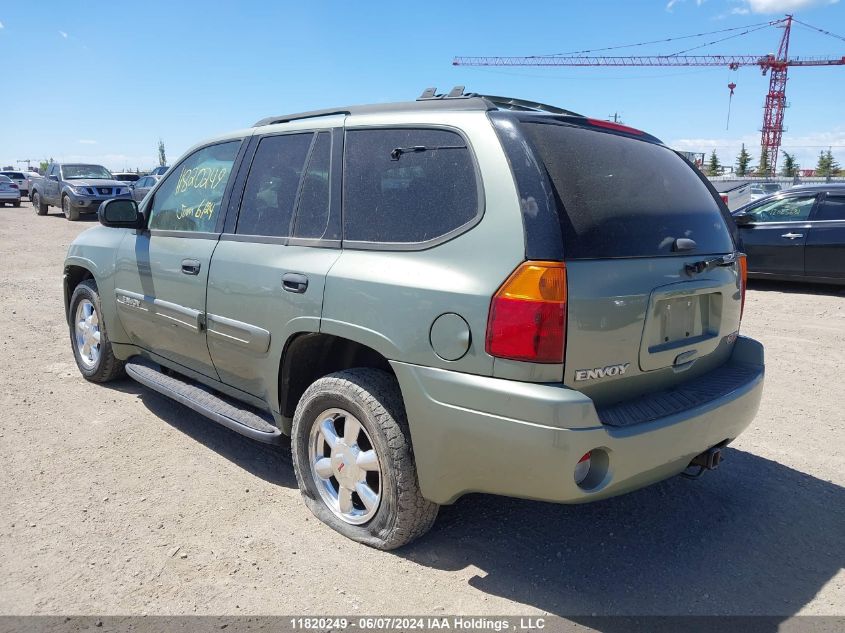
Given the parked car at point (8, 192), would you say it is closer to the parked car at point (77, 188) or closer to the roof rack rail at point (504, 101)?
the parked car at point (77, 188)

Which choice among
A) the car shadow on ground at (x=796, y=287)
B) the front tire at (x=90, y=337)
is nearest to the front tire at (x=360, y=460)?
the front tire at (x=90, y=337)

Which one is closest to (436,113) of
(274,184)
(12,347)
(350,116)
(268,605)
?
(350,116)

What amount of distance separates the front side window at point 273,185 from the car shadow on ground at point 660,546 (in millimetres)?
1436

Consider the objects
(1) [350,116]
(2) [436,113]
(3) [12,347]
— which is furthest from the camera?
→ (3) [12,347]

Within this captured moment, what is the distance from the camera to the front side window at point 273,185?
11.2 feet

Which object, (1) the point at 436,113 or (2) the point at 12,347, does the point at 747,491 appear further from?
(2) the point at 12,347

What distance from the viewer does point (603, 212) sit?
2.58 m

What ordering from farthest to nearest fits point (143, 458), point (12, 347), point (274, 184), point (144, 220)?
point (12, 347)
point (144, 220)
point (143, 458)
point (274, 184)

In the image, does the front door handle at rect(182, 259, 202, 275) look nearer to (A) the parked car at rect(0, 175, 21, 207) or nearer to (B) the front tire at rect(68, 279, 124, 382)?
(B) the front tire at rect(68, 279, 124, 382)

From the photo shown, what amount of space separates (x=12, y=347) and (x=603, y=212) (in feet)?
20.0

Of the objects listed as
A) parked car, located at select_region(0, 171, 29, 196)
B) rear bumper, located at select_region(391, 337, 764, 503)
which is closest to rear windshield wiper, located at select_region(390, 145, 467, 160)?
rear bumper, located at select_region(391, 337, 764, 503)

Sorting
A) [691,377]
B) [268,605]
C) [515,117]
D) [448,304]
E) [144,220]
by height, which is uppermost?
[515,117]

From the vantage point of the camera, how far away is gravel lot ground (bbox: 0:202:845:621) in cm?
265

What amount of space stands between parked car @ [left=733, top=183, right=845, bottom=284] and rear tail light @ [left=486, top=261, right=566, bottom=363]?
7.61 m
